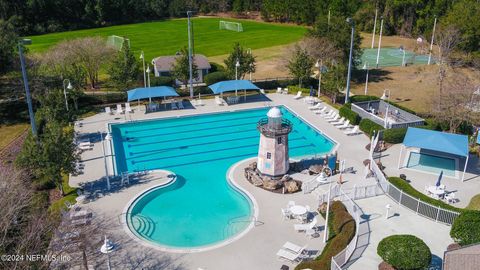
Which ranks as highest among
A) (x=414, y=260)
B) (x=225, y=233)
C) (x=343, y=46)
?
(x=343, y=46)

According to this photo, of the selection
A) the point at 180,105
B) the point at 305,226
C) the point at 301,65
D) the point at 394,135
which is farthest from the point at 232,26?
the point at 305,226

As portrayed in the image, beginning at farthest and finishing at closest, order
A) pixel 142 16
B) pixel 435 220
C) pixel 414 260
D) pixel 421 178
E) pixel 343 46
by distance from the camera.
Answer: pixel 142 16 < pixel 343 46 < pixel 421 178 < pixel 435 220 < pixel 414 260

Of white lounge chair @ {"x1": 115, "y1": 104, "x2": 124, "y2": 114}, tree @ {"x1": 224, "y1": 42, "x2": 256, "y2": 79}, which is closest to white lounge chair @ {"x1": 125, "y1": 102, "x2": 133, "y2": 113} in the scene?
white lounge chair @ {"x1": 115, "y1": 104, "x2": 124, "y2": 114}

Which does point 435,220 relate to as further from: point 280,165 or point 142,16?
point 142,16

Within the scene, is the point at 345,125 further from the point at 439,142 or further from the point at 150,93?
the point at 150,93

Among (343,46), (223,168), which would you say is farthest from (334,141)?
(343,46)

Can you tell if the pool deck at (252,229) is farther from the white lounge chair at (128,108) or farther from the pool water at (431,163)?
the white lounge chair at (128,108)
